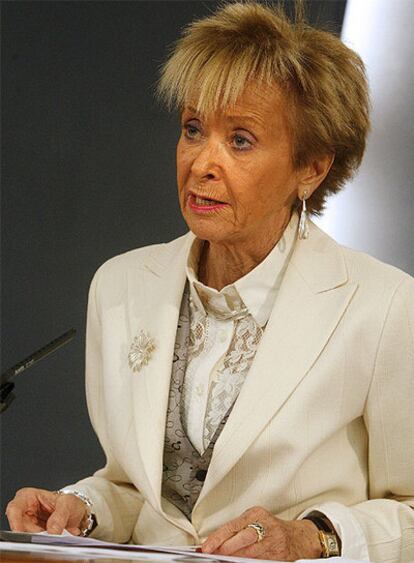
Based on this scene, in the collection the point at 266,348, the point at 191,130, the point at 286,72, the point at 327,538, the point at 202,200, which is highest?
the point at 286,72

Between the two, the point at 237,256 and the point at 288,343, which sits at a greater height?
the point at 237,256

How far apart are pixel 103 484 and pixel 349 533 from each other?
19.4 inches

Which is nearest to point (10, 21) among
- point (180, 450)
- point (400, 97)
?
point (400, 97)

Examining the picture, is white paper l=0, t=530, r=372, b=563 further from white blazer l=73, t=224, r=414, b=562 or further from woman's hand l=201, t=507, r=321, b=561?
white blazer l=73, t=224, r=414, b=562

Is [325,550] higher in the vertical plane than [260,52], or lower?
lower

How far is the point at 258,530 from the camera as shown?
185 cm

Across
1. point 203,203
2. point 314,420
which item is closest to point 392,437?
point 314,420

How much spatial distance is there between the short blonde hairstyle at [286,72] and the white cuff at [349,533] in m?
0.60

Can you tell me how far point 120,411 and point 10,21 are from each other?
1.47 m

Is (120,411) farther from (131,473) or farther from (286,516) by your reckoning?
(286,516)

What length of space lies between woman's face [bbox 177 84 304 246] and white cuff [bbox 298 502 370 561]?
490mm

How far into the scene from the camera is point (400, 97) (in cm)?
284

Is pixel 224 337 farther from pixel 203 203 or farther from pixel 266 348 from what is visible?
pixel 203 203

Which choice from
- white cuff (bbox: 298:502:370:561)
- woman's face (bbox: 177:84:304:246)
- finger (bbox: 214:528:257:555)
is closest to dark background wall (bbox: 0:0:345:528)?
woman's face (bbox: 177:84:304:246)
